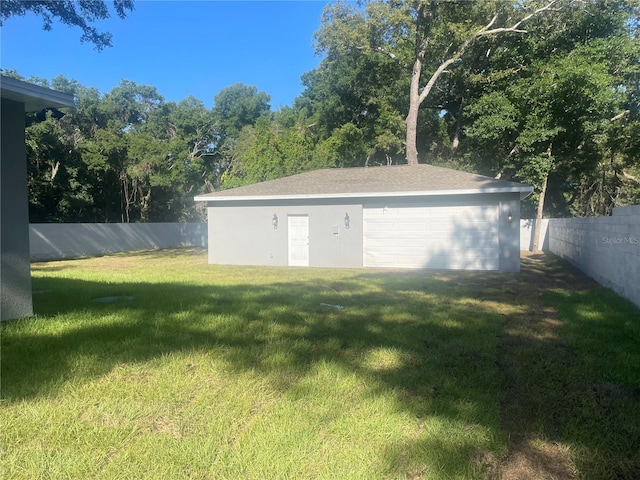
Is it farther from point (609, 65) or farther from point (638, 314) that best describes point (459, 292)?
point (609, 65)

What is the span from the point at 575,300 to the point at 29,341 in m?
8.87

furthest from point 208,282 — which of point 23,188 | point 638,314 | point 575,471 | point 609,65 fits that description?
point 609,65

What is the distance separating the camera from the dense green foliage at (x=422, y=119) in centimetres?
2017

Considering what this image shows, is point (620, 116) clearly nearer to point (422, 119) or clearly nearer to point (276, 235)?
point (422, 119)

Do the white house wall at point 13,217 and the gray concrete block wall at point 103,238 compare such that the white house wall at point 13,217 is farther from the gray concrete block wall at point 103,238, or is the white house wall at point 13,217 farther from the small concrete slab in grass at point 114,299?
the gray concrete block wall at point 103,238

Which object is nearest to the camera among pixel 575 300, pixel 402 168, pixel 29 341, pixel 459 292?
pixel 29 341

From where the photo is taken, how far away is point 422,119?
28156 millimetres

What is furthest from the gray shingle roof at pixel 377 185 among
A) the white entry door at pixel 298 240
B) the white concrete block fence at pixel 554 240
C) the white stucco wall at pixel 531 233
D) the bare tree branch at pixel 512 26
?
the white stucco wall at pixel 531 233

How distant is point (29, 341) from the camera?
5.15 meters

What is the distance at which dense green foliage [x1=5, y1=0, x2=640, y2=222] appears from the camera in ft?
66.2

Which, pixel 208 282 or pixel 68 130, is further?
pixel 68 130

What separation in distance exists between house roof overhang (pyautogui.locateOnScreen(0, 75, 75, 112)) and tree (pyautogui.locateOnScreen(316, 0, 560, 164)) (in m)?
17.8

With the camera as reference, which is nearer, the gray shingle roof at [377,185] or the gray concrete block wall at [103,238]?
the gray shingle roof at [377,185]

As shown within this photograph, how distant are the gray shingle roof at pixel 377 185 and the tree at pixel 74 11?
6.25 meters
